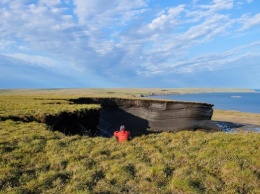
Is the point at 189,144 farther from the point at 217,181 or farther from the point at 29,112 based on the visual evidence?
the point at 29,112

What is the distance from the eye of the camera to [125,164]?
13742 millimetres

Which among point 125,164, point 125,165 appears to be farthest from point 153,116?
point 125,165

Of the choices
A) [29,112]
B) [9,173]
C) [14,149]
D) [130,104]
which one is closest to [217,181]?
[9,173]

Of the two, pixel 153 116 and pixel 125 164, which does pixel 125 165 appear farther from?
pixel 153 116

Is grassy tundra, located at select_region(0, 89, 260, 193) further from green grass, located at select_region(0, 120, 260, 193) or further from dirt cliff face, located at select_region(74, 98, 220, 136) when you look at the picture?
dirt cliff face, located at select_region(74, 98, 220, 136)

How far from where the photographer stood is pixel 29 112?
1009 inches

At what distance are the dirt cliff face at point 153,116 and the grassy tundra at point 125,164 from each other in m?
22.2

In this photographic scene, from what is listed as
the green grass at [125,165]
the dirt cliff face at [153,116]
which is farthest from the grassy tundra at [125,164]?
the dirt cliff face at [153,116]

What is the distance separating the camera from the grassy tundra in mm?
11281

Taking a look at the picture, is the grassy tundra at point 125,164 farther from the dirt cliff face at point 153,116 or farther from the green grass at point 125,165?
the dirt cliff face at point 153,116

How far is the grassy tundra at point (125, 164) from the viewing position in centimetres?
1128

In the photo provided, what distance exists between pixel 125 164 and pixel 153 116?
3106 cm

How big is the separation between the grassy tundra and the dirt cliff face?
2216 cm

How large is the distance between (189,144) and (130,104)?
29.9 metres
